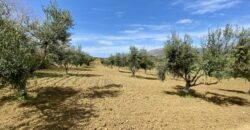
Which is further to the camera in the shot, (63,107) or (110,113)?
(63,107)

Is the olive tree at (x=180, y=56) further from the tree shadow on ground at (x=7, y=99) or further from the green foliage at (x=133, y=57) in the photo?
the green foliage at (x=133, y=57)

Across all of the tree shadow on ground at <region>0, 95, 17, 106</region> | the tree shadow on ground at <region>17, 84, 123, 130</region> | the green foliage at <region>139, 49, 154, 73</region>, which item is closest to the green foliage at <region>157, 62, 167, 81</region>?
the tree shadow on ground at <region>17, 84, 123, 130</region>

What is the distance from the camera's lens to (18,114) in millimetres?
16812

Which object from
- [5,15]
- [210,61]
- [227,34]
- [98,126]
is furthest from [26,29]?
[227,34]

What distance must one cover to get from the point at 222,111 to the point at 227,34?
10.7 metres

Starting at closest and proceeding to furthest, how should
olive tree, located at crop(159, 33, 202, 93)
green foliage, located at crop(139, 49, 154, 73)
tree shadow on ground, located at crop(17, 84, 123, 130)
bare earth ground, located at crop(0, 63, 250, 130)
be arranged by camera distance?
tree shadow on ground, located at crop(17, 84, 123, 130), bare earth ground, located at crop(0, 63, 250, 130), olive tree, located at crop(159, 33, 202, 93), green foliage, located at crop(139, 49, 154, 73)

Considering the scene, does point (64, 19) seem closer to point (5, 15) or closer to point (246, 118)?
point (5, 15)

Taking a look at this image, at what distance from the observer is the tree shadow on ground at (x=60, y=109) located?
14.7m

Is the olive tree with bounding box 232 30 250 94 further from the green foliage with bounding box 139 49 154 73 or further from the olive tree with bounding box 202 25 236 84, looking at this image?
the green foliage with bounding box 139 49 154 73

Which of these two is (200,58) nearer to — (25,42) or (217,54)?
(217,54)

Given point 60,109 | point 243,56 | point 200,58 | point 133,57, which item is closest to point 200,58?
point 200,58

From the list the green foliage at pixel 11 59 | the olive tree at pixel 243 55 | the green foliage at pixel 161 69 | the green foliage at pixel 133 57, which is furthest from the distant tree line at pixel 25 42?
the green foliage at pixel 133 57

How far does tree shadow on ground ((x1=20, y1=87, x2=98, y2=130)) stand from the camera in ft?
48.3

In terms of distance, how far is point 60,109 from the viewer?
17.4 meters
